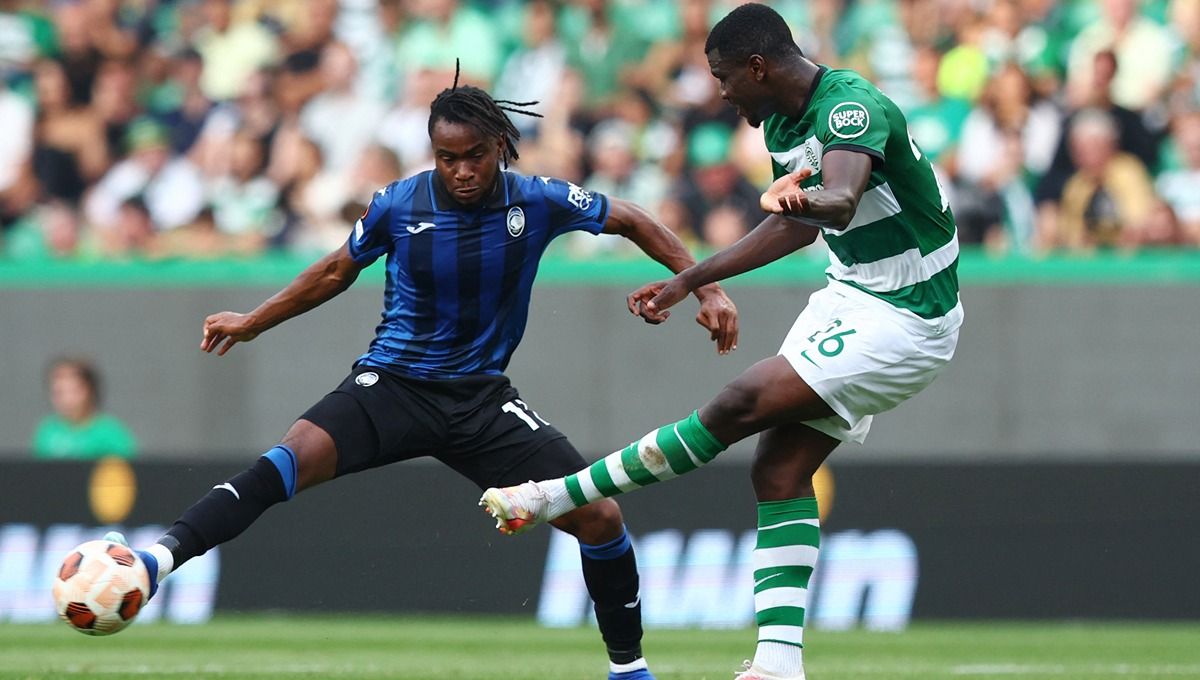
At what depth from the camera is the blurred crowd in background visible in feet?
41.8

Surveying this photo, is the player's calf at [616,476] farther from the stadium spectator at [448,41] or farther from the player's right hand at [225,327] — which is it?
the stadium spectator at [448,41]

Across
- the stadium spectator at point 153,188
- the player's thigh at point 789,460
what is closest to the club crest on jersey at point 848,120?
the player's thigh at point 789,460

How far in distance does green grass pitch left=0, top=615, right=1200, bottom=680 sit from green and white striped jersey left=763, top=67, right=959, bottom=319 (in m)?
2.26

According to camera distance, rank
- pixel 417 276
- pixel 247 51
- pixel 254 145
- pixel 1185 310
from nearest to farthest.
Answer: pixel 417 276, pixel 1185 310, pixel 254 145, pixel 247 51

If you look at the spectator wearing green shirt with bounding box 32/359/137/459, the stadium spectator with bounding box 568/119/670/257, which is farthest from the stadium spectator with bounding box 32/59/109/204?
the stadium spectator with bounding box 568/119/670/257

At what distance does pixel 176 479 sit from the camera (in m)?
12.0

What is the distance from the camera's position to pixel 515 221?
7145mm

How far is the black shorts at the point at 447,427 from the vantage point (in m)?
6.91

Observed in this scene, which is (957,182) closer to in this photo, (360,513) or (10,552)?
(360,513)

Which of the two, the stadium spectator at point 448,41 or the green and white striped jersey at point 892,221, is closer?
the green and white striped jersey at point 892,221

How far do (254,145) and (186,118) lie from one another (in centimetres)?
82

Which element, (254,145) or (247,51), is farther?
(247,51)

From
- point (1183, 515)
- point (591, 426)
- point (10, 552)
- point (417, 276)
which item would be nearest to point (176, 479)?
point (10, 552)

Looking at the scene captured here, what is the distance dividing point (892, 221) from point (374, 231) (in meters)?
2.00
